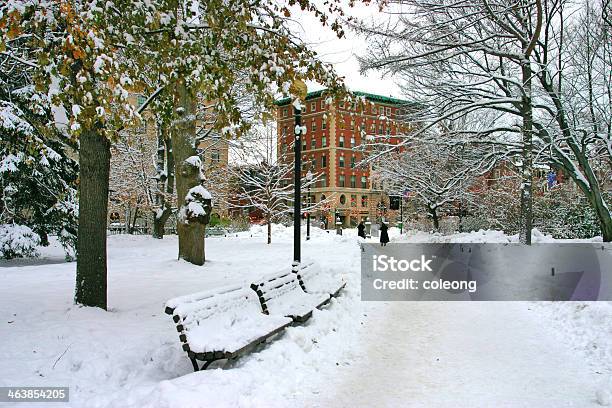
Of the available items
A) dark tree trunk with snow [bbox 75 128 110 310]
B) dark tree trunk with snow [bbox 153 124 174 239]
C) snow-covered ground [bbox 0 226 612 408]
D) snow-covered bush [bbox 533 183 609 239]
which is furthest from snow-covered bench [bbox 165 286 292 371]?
snow-covered bush [bbox 533 183 609 239]

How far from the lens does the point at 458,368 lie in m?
6.46

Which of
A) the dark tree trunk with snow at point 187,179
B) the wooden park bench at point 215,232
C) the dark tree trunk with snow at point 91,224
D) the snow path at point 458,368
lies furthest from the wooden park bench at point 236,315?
the wooden park bench at point 215,232

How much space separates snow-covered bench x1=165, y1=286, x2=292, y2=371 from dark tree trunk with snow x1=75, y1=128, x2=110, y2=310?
2089mm

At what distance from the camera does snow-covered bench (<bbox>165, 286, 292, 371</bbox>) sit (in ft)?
18.1

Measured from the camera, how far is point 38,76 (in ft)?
20.8

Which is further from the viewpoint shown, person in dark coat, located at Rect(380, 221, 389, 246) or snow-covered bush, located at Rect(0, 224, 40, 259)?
person in dark coat, located at Rect(380, 221, 389, 246)

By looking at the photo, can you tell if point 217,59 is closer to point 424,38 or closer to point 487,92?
point 424,38

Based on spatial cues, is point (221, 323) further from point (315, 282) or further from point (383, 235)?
point (383, 235)

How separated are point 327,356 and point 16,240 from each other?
43.3ft

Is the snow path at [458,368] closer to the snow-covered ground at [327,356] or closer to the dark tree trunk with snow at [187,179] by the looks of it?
the snow-covered ground at [327,356]

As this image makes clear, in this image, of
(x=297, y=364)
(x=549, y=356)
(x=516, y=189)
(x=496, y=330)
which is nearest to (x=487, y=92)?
(x=496, y=330)

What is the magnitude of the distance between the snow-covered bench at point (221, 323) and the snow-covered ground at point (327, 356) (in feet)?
0.74

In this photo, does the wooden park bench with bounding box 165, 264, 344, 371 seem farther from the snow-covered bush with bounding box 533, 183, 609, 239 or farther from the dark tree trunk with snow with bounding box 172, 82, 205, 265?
the snow-covered bush with bounding box 533, 183, 609, 239

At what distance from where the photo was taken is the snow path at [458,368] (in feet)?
17.7
